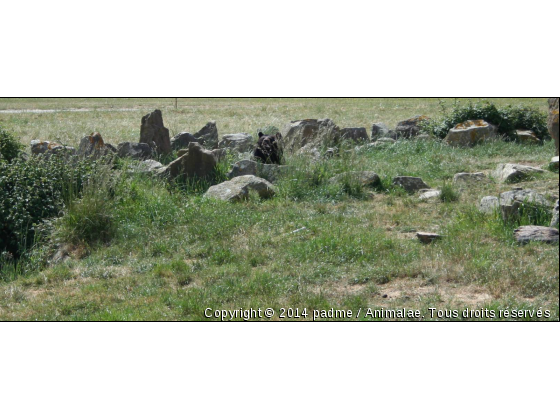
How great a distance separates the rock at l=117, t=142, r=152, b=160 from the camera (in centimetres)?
1359

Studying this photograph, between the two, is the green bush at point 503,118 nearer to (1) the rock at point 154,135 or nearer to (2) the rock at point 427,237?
(1) the rock at point 154,135

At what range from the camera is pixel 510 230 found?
6.81 meters

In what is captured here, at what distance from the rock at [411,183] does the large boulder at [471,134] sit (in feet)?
12.1

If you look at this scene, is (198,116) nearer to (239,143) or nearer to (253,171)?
(239,143)

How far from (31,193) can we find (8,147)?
240cm

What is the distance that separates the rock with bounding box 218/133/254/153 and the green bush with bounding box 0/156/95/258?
16.1 feet

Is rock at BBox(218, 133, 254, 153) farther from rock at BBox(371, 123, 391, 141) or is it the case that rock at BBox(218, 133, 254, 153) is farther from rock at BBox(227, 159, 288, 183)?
rock at BBox(371, 123, 391, 141)

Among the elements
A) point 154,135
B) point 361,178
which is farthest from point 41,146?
point 361,178

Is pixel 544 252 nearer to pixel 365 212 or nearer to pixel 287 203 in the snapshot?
pixel 365 212

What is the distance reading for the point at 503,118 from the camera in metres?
14.2

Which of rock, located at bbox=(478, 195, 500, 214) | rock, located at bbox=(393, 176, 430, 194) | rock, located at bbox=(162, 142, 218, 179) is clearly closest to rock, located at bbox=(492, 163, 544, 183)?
rock, located at bbox=(478, 195, 500, 214)
